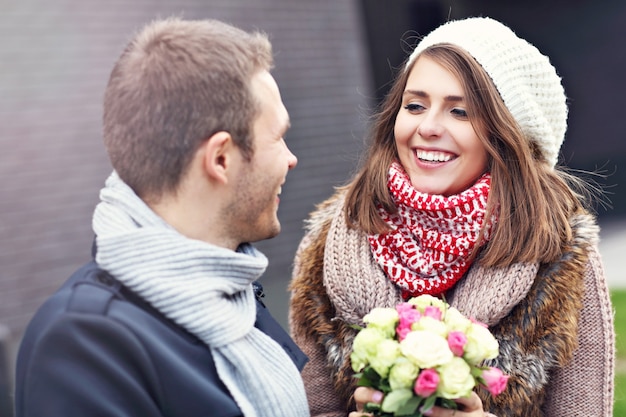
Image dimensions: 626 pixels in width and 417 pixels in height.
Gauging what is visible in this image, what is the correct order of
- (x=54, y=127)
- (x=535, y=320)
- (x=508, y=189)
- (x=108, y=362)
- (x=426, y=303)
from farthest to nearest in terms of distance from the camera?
(x=54, y=127)
(x=508, y=189)
(x=535, y=320)
(x=426, y=303)
(x=108, y=362)

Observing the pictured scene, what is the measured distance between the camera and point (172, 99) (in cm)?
200

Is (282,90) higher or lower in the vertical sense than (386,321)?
lower

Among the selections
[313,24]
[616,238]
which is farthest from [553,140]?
[616,238]

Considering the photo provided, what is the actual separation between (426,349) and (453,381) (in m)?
0.10

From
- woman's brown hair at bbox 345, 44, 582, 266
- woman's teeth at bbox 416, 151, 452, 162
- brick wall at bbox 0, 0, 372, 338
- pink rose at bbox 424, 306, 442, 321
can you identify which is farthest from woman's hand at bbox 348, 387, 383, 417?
brick wall at bbox 0, 0, 372, 338

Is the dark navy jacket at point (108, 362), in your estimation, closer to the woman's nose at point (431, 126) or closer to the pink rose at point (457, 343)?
the pink rose at point (457, 343)

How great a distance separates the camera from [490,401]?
8.80 ft

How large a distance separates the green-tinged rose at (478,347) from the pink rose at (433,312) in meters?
0.09

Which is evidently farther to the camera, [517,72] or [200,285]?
[517,72]

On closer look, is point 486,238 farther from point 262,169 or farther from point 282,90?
point 282,90

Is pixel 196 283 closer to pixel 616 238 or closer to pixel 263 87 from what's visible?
pixel 263 87

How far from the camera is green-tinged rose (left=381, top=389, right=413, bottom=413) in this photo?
2.07 meters

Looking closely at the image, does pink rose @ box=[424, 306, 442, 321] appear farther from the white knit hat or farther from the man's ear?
the white knit hat

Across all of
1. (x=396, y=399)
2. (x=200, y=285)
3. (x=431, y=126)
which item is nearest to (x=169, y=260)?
(x=200, y=285)
